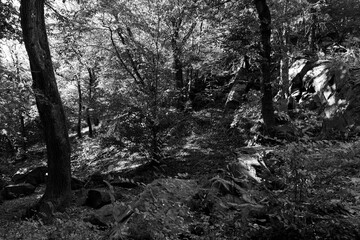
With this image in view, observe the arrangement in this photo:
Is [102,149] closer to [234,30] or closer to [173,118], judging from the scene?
[173,118]

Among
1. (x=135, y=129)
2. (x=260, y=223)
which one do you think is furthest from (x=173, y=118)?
(x=260, y=223)

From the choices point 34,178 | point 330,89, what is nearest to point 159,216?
point 330,89

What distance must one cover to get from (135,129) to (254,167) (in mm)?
5554

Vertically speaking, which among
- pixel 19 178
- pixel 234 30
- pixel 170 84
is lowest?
pixel 19 178

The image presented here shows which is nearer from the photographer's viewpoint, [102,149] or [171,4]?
[171,4]

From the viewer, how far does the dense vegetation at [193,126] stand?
299cm

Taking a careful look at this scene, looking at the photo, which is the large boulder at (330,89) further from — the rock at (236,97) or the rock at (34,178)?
the rock at (34,178)

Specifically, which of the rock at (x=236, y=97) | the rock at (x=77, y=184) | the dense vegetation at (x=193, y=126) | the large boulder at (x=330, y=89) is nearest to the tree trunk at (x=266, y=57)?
the dense vegetation at (x=193, y=126)

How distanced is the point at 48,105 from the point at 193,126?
7820 mm

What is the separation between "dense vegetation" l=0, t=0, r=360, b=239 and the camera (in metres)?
2.99

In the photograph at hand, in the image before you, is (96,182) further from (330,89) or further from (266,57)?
(330,89)

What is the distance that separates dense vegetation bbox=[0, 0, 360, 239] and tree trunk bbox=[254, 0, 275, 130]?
3cm

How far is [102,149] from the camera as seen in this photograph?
17.2m

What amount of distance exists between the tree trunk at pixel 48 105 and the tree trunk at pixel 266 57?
571cm
